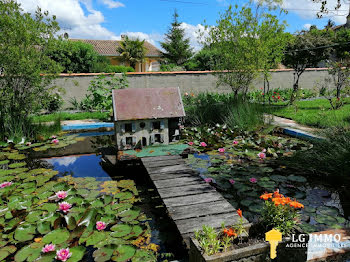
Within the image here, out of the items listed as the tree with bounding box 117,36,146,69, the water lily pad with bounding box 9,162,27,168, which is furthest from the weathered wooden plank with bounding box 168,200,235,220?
the tree with bounding box 117,36,146,69

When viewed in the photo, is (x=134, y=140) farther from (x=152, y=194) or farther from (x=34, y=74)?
(x=34, y=74)

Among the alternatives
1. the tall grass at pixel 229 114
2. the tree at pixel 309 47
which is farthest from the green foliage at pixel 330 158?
the tree at pixel 309 47

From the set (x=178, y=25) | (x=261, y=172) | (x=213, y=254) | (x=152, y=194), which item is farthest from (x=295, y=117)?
(x=178, y=25)

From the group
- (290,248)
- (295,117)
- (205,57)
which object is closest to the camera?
(290,248)

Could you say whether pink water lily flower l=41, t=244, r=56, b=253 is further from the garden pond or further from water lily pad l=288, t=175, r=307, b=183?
water lily pad l=288, t=175, r=307, b=183

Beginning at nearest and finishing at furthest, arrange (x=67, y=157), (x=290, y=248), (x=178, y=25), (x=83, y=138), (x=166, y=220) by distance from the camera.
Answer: (x=290, y=248) → (x=166, y=220) → (x=67, y=157) → (x=83, y=138) → (x=178, y=25)

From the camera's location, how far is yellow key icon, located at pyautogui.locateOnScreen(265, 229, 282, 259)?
194cm

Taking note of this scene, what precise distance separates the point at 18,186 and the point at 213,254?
3133 mm

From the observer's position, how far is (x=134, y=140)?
499 centimetres

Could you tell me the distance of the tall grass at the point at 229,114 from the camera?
680 centimetres

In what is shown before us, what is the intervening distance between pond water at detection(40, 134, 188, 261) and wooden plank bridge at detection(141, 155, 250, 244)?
24 centimetres

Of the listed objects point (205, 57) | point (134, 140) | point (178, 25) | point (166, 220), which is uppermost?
point (178, 25)

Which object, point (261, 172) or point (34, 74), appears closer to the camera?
point (261, 172)

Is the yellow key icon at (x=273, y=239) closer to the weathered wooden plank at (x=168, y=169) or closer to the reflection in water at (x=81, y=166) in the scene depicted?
the weathered wooden plank at (x=168, y=169)
